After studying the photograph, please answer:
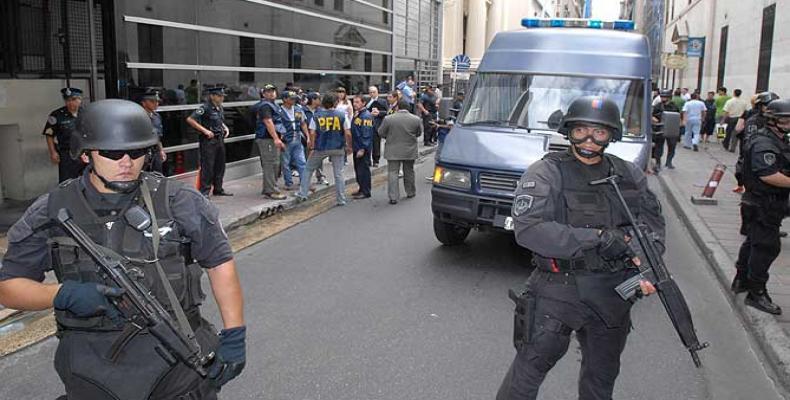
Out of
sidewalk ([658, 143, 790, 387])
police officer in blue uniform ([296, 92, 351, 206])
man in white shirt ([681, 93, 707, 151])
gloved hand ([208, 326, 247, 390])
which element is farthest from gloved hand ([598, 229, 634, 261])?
man in white shirt ([681, 93, 707, 151])

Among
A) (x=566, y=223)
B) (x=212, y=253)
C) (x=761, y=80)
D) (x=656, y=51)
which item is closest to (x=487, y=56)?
(x=566, y=223)

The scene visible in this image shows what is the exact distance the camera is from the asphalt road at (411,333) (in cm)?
410

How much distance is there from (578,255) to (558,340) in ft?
1.33

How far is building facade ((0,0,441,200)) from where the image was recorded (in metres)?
9.17

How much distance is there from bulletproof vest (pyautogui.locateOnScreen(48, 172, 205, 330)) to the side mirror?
198 inches

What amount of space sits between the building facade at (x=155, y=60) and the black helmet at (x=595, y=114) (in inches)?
284

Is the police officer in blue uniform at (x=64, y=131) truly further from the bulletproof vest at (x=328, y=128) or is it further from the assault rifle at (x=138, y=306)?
the assault rifle at (x=138, y=306)

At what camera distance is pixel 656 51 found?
21406 millimetres

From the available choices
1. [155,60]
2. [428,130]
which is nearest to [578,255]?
[155,60]

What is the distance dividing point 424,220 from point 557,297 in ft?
19.8

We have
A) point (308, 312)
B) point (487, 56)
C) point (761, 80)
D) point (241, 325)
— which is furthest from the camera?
point (761, 80)

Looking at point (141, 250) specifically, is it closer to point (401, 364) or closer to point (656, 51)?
point (401, 364)

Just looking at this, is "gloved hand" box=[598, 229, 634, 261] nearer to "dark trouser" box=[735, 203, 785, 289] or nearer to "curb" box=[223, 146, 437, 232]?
"dark trouser" box=[735, 203, 785, 289]

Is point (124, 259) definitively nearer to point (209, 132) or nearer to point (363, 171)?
point (209, 132)
